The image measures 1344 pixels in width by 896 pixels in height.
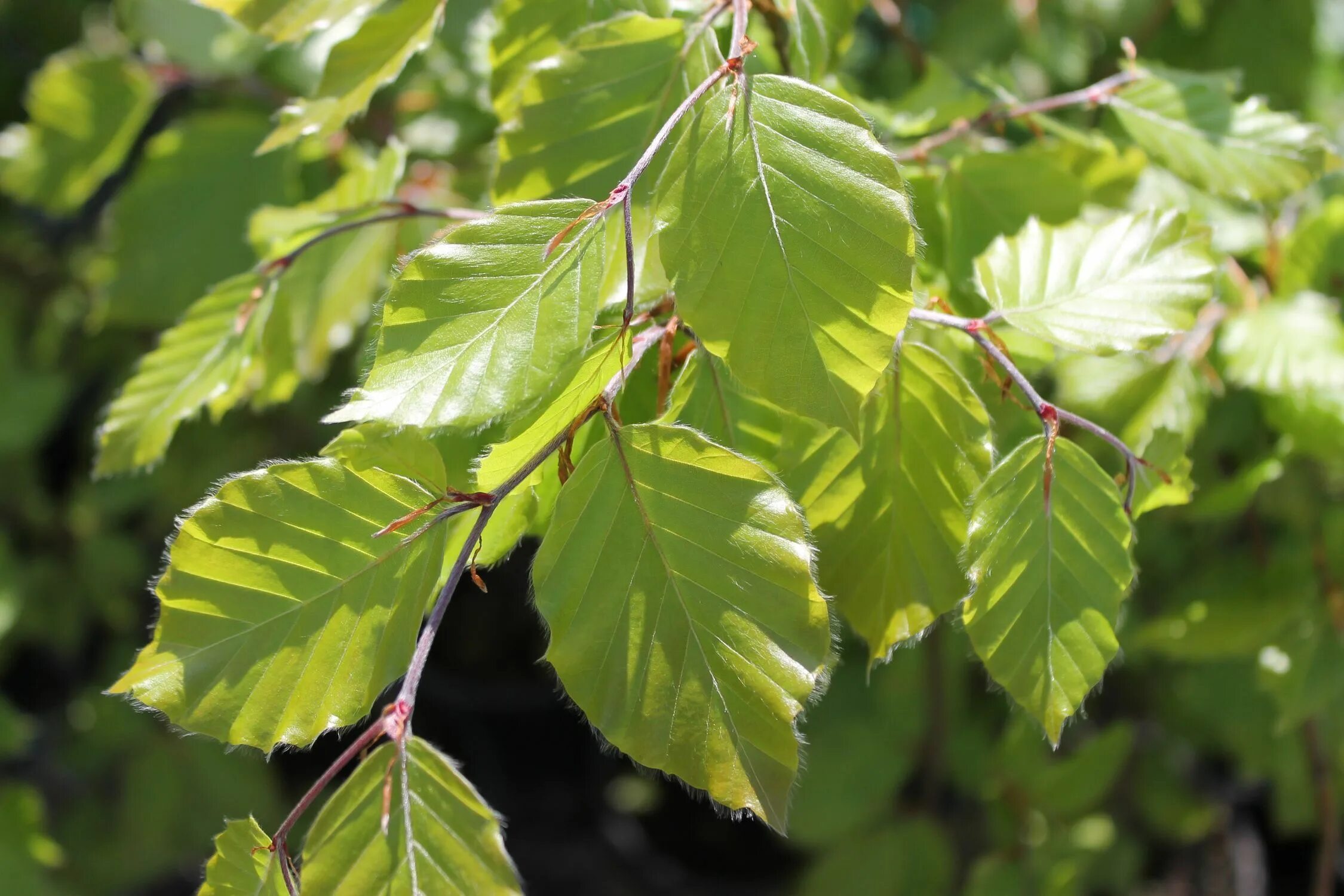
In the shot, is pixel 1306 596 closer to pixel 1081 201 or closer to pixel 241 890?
pixel 1081 201

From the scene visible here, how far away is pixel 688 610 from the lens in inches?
17.5

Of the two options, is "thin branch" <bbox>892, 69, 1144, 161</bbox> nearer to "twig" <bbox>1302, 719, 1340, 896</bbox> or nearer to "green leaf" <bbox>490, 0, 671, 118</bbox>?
"green leaf" <bbox>490, 0, 671, 118</bbox>

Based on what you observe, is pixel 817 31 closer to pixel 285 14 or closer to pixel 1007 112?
pixel 1007 112

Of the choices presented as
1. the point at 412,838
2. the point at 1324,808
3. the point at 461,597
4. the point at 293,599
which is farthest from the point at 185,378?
the point at 461,597

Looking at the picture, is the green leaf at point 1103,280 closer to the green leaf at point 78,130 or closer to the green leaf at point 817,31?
the green leaf at point 817,31

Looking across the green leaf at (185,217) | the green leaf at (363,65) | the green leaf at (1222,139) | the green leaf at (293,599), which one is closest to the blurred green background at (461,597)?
the green leaf at (185,217)

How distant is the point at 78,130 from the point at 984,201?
106 cm

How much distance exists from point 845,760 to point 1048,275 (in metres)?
0.90

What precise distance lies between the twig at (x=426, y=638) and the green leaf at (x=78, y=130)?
950mm

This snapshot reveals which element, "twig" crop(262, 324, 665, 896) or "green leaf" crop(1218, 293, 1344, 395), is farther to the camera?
"green leaf" crop(1218, 293, 1344, 395)

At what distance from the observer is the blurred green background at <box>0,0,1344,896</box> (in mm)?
1060

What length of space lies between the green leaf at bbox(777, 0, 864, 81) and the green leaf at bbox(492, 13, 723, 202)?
70 mm

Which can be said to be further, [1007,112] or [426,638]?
[1007,112]

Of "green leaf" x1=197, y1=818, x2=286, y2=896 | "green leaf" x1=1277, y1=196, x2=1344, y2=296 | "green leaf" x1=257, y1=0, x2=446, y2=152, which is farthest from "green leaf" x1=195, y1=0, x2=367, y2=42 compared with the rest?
"green leaf" x1=1277, y1=196, x2=1344, y2=296
